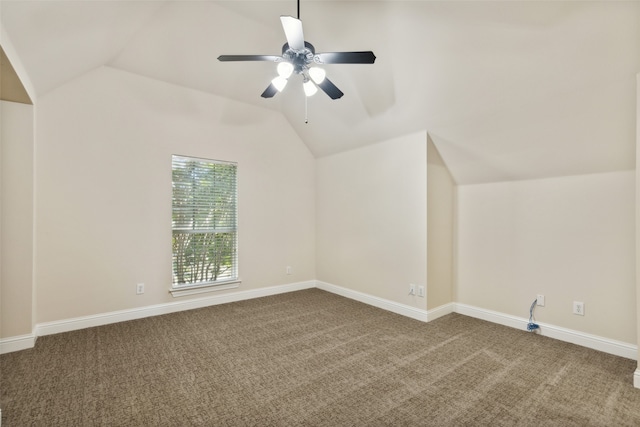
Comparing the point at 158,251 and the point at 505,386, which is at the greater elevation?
the point at 158,251

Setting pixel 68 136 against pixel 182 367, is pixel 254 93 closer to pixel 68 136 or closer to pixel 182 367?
pixel 68 136

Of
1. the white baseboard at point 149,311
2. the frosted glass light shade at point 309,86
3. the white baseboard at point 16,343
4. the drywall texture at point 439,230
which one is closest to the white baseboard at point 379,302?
the drywall texture at point 439,230

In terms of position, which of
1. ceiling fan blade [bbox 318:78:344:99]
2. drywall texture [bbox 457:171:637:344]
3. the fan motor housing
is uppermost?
the fan motor housing

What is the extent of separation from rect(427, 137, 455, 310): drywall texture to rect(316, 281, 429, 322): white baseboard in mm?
149

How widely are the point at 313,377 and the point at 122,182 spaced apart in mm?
3015

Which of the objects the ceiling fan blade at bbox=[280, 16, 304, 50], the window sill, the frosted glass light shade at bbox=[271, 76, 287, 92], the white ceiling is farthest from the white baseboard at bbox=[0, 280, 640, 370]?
the ceiling fan blade at bbox=[280, 16, 304, 50]

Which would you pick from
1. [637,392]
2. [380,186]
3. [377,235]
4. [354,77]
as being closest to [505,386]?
[637,392]

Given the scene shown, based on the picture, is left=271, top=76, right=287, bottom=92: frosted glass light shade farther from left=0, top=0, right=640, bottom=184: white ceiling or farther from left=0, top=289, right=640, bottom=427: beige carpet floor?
left=0, top=289, right=640, bottom=427: beige carpet floor

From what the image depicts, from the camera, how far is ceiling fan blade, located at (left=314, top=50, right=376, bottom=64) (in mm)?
2156

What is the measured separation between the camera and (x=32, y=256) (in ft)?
9.33

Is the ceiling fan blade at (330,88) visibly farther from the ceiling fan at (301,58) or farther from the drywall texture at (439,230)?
the drywall texture at (439,230)

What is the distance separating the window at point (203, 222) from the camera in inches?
156

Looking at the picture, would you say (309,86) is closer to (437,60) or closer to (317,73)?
(317,73)

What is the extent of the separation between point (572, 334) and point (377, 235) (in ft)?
7.31
